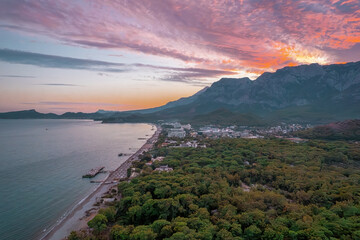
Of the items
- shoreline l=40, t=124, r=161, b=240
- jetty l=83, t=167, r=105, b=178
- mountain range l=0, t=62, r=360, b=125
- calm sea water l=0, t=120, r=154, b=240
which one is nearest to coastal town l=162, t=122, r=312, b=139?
mountain range l=0, t=62, r=360, b=125

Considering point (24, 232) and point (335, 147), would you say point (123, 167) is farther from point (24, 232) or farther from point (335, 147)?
point (335, 147)

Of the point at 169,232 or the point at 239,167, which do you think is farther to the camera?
the point at 239,167

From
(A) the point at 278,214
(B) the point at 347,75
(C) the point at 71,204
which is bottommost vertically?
(C) the point at 71,204

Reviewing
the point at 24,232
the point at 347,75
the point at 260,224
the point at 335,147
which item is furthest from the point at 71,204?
the point at 347,75

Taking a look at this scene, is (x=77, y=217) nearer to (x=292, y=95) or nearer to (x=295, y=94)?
(x=292, y=95)

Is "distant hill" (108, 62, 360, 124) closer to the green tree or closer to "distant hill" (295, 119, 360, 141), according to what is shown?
"distant hill" (295, 119, 360, 141)

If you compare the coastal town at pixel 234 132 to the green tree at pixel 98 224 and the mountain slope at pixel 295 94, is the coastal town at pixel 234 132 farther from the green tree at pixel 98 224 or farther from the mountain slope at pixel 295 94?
the green tree at pixel 98 224
